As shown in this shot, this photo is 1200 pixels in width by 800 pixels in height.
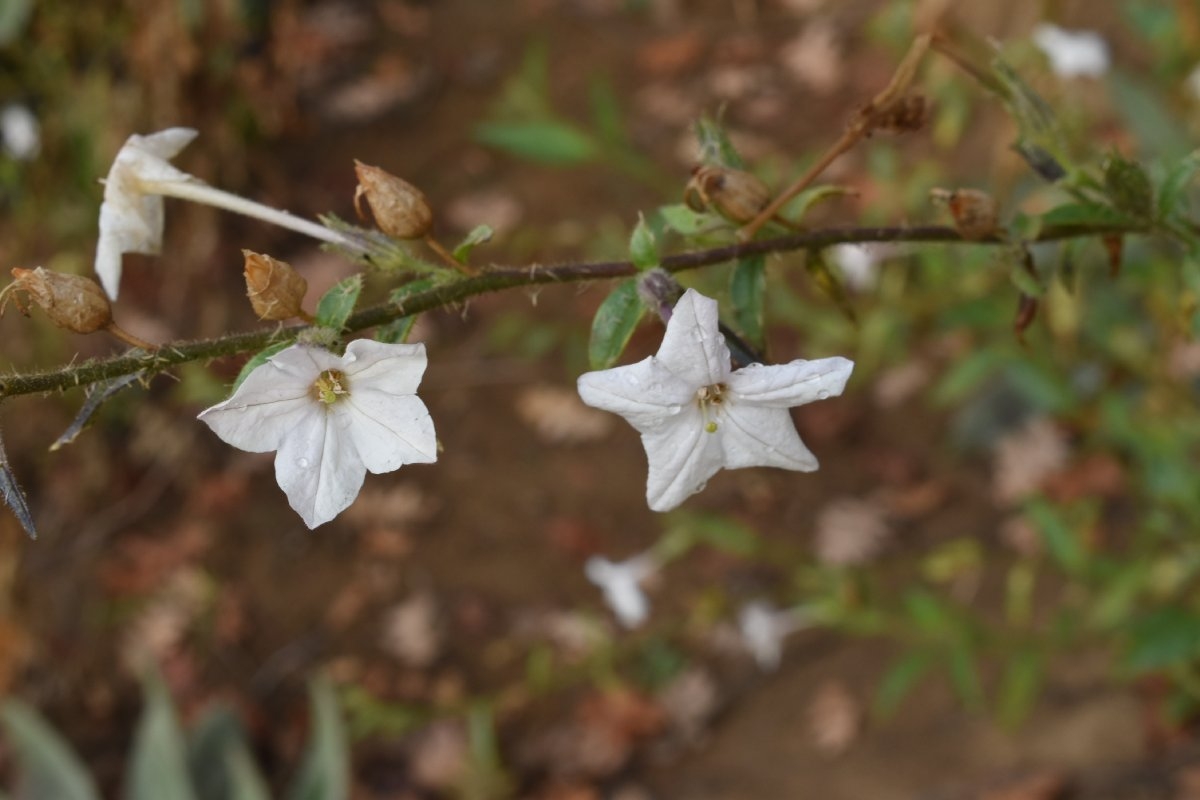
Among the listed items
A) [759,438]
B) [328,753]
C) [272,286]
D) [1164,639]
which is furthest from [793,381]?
[328,753]

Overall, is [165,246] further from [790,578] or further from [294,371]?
[294,371]

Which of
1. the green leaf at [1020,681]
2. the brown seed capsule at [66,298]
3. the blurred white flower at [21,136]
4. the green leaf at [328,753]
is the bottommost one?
the brown seed capsule at [66,298]


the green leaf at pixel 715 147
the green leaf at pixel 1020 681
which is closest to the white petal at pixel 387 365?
the green leaf at pixel 715 147

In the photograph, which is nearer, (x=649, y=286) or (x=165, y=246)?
(x=649, y=286)

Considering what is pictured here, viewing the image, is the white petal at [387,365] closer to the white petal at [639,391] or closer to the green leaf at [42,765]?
the white petal at [639,391]

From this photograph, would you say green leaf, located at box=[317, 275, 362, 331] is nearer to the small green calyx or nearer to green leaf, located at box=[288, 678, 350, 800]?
the small green calyx

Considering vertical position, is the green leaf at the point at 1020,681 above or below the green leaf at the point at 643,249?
above

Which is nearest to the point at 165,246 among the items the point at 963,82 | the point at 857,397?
the point at 857,397

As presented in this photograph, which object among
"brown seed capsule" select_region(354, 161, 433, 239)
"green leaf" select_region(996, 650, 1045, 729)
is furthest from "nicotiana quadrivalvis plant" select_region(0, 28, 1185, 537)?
"green leaf" select_region(996, 650, 1045, 729)
